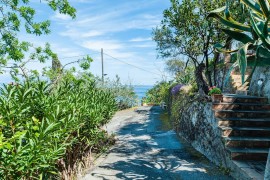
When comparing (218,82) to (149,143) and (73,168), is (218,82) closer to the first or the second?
(149,143)

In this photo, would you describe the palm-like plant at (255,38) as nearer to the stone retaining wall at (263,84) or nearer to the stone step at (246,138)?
the stone step at (246,138)

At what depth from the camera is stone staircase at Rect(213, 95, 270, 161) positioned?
20.9ft

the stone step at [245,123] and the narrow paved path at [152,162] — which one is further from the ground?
the stone step at [245,123]

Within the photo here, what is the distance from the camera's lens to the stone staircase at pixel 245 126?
20.9 feet

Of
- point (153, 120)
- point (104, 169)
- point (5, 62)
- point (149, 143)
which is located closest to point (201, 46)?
point (149, 143)

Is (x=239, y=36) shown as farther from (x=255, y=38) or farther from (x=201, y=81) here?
(x=201, y=81)

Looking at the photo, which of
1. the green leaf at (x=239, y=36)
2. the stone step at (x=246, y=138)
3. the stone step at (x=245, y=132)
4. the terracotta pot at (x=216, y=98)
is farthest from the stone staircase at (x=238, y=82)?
the green leaf at (x=239, y=36)

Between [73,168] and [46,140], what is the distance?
2.92 metres

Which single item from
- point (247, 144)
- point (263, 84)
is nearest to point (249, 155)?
point (247, 144)

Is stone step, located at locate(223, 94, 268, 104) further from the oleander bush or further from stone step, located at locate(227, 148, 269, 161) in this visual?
the oleander bush

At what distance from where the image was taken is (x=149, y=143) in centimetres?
1005

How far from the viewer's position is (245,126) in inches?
289

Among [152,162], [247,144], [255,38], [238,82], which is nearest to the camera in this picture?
[255,38]

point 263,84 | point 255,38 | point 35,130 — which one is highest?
point 255,38
